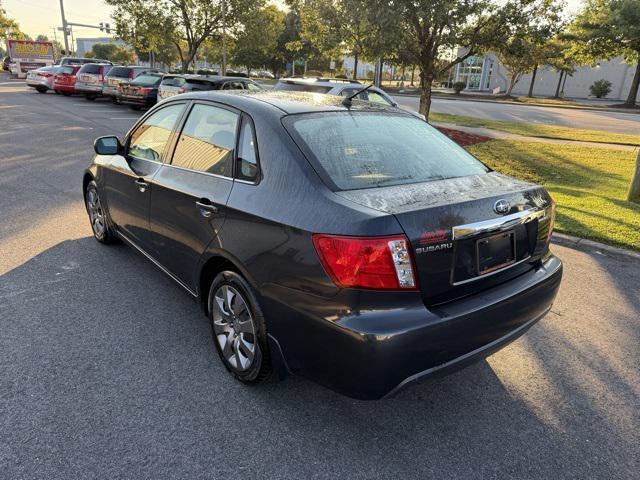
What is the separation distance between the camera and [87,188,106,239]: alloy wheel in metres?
4.93

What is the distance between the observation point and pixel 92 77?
22.1 metres

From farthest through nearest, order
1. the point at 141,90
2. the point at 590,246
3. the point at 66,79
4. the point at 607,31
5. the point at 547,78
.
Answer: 1. the point at 547,78
2. the point at 607,31
3. the point at 66,79
4. the point at 141,90
5. the point at 590,246

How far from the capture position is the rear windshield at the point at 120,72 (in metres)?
20.5

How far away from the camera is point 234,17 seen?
28.7m

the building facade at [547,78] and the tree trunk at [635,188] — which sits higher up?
the building facade at [547,78]

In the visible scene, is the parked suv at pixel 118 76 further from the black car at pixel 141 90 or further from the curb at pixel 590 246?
the curb at pixel 590 246

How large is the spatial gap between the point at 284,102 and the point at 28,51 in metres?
58.2

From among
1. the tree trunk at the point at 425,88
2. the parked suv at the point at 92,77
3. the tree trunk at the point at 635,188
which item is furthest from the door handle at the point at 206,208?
the parked suv at the point at 92,77

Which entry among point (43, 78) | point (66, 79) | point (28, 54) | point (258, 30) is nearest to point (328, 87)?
point (66, 79)

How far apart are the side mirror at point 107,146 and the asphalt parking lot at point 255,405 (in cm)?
111

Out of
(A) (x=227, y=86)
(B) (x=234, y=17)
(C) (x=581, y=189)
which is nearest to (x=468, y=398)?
(C) (x=581, y=189)

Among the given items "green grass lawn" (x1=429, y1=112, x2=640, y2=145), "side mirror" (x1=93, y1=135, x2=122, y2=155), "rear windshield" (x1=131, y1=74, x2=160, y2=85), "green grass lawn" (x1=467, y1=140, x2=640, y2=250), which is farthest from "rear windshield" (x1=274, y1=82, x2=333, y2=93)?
"rear windshield" (x1=131, y1=74, x2=160, y2=85)

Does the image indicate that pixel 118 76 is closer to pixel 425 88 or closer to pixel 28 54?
pixel 425 88

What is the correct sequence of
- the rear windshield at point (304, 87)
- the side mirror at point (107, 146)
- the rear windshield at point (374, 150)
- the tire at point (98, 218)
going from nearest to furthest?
the rear windshield at point (374, 150), the side mirror at point (107, 146), the tire at point (98, 218), the rear windshield at point (304, 87)
